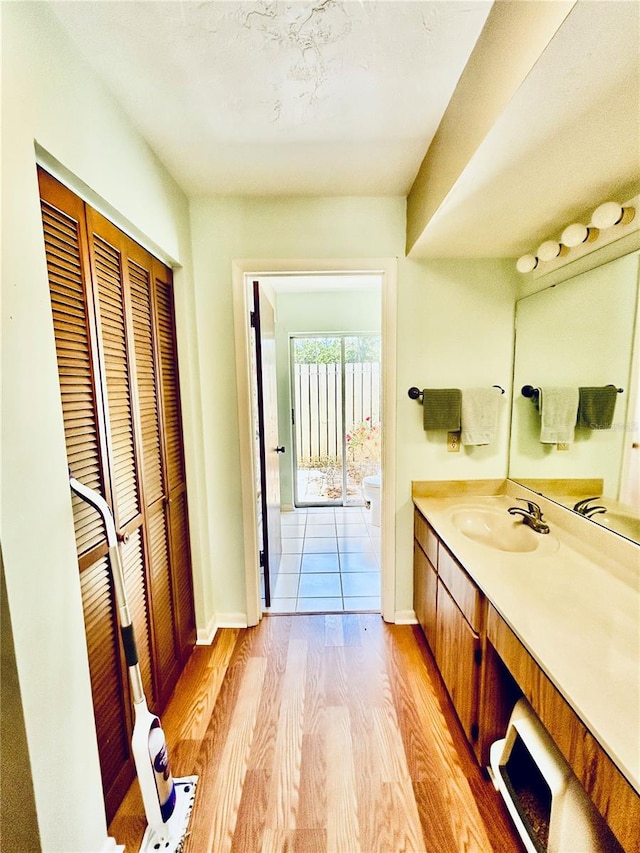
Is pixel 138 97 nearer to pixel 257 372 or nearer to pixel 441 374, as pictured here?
pixel 257 372

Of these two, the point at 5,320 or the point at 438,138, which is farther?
the point at 438,138

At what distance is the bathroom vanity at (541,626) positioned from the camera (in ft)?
2.28

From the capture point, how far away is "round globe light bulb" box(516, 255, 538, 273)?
65.1 inches

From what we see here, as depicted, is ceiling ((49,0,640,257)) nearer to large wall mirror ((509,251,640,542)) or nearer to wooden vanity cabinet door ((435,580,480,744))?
large wall mirror ((509,251,640,542))

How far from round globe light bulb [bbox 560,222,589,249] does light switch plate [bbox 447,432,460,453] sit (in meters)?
1.02

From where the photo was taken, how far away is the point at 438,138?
1313mm

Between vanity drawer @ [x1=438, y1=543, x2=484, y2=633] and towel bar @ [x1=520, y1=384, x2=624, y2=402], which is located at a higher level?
towel bar @ [x1=520, y1=384, x2=624, y2=402]

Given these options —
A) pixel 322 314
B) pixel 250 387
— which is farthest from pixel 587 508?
pixel 322 314

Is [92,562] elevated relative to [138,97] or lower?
lower

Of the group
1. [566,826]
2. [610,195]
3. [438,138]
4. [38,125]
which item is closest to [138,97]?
[38,125]

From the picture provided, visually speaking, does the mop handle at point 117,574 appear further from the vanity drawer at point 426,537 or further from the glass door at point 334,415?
the glass door at point 334,415

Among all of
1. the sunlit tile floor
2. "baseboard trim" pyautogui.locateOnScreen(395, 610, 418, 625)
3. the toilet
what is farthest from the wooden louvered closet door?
the toilet

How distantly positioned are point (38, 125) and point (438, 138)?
132 cm

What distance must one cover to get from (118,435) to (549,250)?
1993 mm
